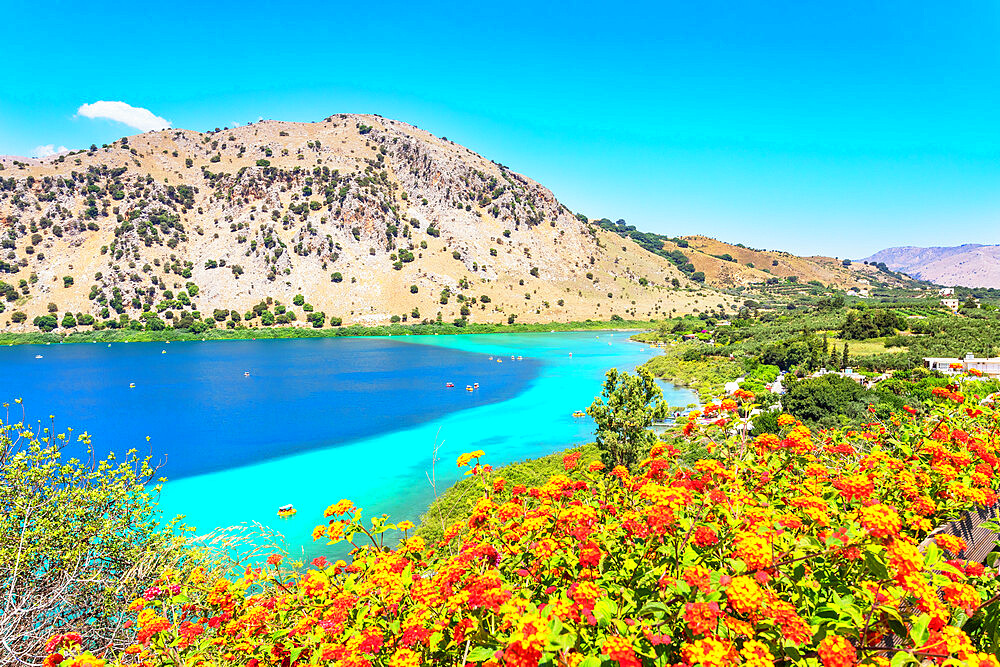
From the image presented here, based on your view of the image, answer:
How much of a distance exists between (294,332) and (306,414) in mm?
71105

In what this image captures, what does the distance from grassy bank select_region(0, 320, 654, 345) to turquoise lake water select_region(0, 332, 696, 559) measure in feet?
42.8

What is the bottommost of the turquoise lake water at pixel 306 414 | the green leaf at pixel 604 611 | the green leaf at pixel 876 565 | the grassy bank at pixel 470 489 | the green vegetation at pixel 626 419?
the turquoise lake water at pixel 306 414

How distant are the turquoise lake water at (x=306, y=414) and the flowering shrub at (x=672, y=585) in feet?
12.5

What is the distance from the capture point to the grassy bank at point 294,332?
9406cm

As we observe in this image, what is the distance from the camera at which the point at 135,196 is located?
434ft

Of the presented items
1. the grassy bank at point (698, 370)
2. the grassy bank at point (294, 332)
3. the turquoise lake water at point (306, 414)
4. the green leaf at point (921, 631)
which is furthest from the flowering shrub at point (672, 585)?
the grassy bank at point (294, 332)

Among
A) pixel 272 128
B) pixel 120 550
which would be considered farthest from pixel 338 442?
pixel 272 128

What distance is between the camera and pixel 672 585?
9.05 ft

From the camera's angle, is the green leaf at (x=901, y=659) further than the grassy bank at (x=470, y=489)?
No

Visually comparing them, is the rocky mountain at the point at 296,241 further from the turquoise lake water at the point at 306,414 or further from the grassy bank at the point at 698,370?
the grassy bank at the point at 698,370

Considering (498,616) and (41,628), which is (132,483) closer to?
(41,628)

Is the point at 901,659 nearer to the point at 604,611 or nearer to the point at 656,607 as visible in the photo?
the point at 656,607

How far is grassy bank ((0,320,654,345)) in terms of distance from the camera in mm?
94062

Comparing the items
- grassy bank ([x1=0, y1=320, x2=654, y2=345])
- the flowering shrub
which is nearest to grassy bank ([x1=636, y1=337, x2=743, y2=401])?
the flowering shrub
